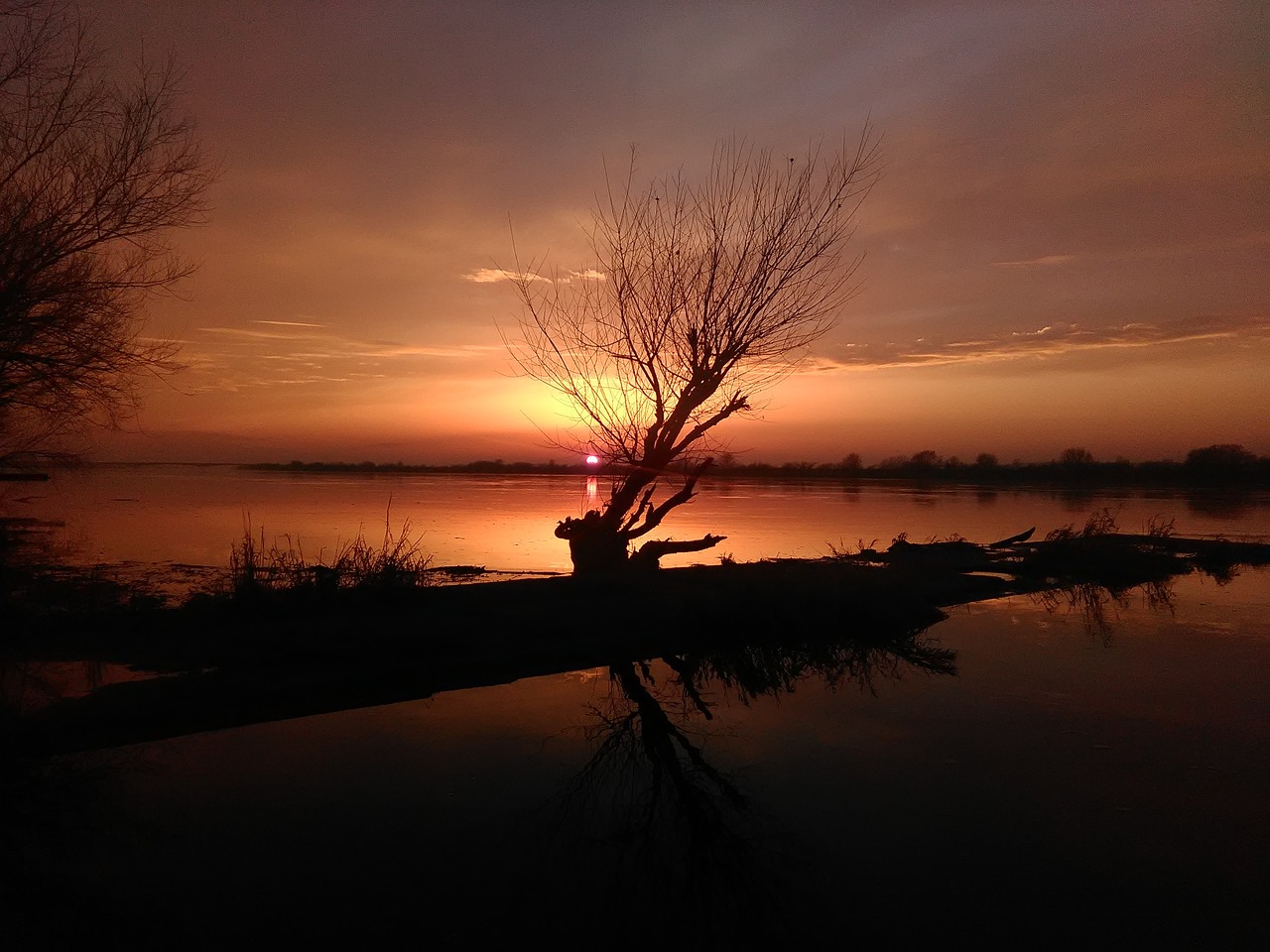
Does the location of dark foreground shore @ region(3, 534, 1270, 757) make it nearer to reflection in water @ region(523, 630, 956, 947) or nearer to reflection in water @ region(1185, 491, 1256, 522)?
reflection in water @ region(523, 630, 956, 947)

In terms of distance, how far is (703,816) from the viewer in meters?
5.51

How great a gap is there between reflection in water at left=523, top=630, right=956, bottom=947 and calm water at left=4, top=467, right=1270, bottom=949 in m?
0.02

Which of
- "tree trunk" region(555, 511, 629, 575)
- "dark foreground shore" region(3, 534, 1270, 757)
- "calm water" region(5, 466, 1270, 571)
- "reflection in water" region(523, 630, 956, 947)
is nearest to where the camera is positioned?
"reflection in water" region(523, 630, 956, 947)

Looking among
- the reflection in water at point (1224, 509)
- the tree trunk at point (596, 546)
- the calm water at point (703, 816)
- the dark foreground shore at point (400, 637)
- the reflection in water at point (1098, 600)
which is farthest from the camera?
the reflection in water at point (1224, 509)

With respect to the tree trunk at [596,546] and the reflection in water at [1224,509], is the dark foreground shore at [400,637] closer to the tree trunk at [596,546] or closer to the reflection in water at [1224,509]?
the tree trunk at [596,546]

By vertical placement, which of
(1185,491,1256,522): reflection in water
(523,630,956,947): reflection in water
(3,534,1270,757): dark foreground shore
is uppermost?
(3,534,1270,757): dark foreground shore

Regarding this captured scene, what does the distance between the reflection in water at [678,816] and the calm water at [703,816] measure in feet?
0.08

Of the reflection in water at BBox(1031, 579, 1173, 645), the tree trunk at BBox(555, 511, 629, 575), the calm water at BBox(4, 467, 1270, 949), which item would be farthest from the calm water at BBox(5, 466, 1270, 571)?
the calm water at BBox(4, 467, 1270, 949)

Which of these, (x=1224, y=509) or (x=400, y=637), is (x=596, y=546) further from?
(x=1224, y=509)

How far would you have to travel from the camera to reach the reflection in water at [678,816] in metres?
4.34

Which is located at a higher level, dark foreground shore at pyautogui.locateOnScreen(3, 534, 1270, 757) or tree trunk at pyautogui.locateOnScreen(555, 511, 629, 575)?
tree trunk at pyautogui.locateOnScreen(555, 511, 629, 575)

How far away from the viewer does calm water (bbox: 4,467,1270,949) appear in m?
4.18

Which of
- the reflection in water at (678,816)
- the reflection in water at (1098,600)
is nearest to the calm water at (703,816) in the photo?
the reflection in water at (678,816)

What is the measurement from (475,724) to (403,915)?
127 inches
